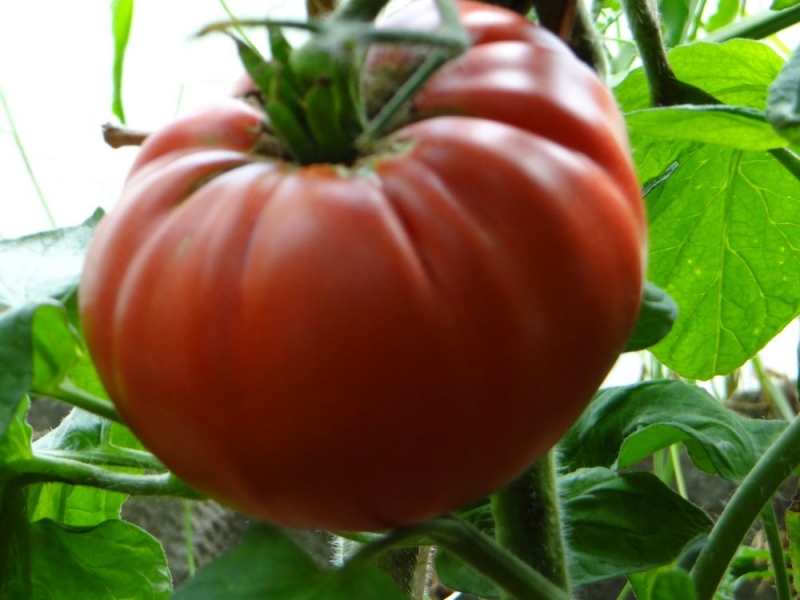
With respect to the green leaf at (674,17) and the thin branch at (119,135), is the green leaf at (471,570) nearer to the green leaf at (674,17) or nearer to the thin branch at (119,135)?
the thin branch at (119,135)

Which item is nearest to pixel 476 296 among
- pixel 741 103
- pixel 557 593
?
pixel 557 593

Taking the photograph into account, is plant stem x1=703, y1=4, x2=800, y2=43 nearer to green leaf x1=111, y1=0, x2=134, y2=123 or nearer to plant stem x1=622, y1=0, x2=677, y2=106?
plant stem x1=622, y1=0, x2=677, y2=106

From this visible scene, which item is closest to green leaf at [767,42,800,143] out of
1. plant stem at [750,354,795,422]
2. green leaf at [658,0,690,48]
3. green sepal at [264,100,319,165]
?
green sepal at [264,100,319,165]

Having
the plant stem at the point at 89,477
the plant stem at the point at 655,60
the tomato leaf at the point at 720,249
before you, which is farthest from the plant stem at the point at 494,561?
the tomato leaf at the point at 720,249

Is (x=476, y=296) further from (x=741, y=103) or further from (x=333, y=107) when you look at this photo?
(x=741, y=103)

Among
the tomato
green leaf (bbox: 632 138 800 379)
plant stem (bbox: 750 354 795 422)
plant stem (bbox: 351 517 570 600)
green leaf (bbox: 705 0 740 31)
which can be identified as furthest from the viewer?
plant stem (bbox: 750 354 795 422)

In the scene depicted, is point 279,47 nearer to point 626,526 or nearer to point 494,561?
point 494,561

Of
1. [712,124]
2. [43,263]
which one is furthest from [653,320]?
[43,263]
